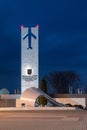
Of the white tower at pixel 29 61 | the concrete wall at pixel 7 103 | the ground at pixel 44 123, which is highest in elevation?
the white tower at pixel 29 61

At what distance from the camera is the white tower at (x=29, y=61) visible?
5328 centimetres

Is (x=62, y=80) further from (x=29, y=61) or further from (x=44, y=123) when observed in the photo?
(x=44, y=123)

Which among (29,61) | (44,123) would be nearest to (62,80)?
(29,61)

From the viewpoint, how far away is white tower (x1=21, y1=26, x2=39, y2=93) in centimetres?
5328

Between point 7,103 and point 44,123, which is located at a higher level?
point 7,103

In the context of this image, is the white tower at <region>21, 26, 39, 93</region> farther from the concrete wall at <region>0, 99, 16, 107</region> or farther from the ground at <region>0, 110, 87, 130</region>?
the ground at <region>0, 110, 87, 130</region>

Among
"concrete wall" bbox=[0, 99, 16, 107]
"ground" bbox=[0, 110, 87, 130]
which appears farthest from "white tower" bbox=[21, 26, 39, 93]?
"ground" bbox=[0, 110, 87, 130]

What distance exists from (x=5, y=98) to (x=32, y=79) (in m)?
4.74

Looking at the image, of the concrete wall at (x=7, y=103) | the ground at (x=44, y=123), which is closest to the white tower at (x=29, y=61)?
the concrete wall at (x=7, y=103)

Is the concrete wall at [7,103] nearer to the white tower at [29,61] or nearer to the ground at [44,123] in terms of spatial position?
the white tower at [29,61]

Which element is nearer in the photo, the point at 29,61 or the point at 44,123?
the point at 44,123

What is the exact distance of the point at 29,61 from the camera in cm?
5331

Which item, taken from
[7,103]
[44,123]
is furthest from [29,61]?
[44,123]

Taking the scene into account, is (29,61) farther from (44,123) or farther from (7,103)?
(44,123)
